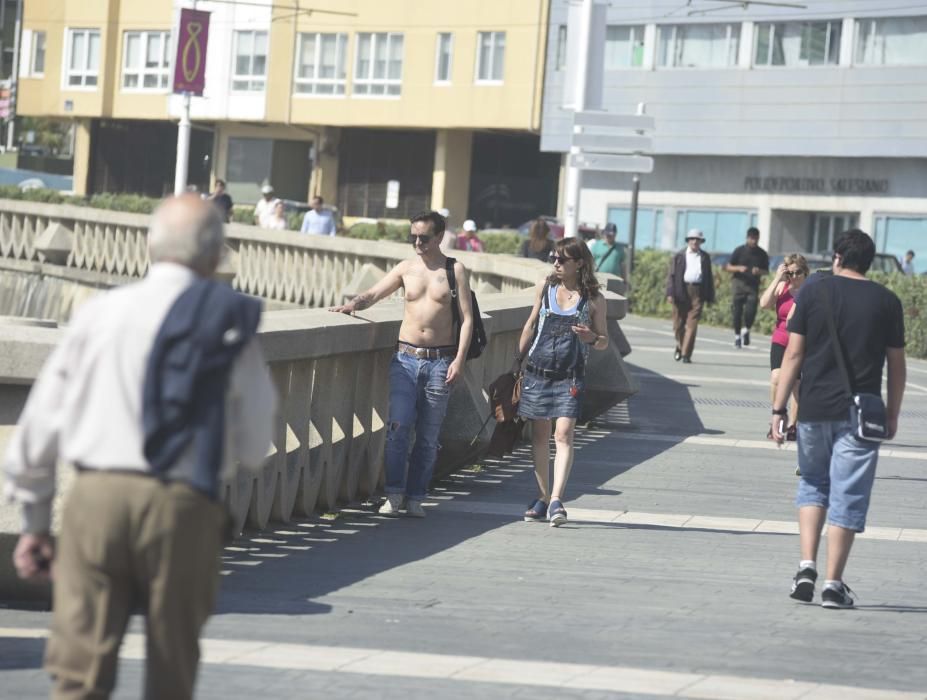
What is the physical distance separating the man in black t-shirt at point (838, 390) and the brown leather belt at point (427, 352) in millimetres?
2793

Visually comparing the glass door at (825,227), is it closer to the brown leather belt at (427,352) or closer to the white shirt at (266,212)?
the white shirt at (266,212)

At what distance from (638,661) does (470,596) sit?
144 cm

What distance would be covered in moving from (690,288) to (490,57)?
38.0 meters

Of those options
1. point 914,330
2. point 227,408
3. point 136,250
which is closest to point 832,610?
point 227,408

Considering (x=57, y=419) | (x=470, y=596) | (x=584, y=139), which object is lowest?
(x=470, y=596)

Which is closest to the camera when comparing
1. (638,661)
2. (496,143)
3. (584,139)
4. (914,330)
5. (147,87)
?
(638,661)

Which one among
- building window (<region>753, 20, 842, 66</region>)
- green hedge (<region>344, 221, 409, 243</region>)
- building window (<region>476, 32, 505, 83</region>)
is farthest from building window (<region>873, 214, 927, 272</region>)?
building window (<region>476, 32, 505, 83</region>)

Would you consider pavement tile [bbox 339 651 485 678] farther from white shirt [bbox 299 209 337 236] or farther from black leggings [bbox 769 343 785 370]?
white shirt [bbox 299 209 337 236]

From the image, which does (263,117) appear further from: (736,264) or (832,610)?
(832,610)

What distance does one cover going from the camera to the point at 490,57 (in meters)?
61.8

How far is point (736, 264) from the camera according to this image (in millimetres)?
27188

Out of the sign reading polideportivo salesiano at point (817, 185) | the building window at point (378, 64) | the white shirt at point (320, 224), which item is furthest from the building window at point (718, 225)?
Result: the white shirt at point (320, 224)

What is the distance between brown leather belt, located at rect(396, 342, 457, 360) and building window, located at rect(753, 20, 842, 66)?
43512 millimetres

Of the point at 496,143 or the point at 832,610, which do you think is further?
the point at 496,143
